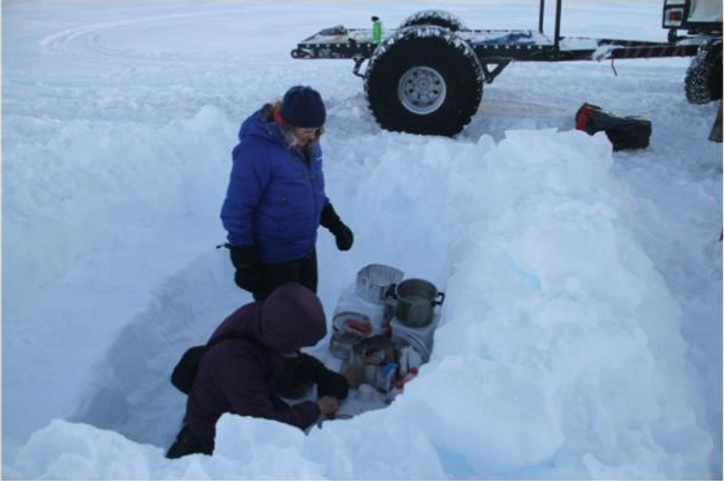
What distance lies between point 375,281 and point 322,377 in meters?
0.93

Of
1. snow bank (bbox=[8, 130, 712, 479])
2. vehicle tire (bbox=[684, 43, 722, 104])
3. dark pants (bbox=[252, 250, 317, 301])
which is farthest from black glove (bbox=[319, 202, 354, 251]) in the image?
vehicle tire (bbox=[684, 43, 722, 104])

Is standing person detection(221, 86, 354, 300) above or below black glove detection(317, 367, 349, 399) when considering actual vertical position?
above

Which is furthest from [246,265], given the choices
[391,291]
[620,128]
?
[620,128]

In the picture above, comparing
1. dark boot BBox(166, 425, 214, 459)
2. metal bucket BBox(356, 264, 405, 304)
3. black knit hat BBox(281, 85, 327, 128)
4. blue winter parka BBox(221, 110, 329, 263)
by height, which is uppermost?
black knit hat BBox(281, 85, 327, 128)

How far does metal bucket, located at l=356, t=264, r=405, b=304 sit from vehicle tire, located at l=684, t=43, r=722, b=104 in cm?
540

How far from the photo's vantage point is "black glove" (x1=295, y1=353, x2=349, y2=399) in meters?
3.01

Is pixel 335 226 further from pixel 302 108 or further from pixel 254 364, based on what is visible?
pixel 254 364

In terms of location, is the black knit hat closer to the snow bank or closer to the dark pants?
the dark pants

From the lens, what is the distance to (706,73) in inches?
275

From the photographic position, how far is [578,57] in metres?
6.39

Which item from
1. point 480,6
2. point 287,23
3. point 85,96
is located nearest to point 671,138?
point 85,96

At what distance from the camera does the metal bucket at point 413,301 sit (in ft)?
10.9

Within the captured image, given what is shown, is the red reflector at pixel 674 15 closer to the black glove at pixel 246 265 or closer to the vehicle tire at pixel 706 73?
the vehicle tire at pixel 706 73

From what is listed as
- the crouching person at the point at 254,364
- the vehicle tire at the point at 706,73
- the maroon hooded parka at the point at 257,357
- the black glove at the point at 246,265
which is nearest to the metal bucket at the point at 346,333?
the black glove at the point at 246,265
